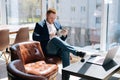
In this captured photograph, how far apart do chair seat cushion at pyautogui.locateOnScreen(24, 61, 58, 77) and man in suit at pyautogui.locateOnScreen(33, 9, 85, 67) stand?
1.50ft

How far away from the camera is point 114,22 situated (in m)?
4.05

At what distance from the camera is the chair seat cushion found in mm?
2883

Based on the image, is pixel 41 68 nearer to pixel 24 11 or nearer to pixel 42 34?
pixel 42 34

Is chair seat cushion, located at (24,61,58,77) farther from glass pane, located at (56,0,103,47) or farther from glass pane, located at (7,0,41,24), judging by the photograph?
glass pane, located at (7,0,41,24)

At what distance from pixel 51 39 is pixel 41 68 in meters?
0.73

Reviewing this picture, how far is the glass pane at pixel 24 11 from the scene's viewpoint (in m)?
5.37

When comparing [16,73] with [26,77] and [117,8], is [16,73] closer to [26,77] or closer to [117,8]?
[26,77]

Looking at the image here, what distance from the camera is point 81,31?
14.9 feet

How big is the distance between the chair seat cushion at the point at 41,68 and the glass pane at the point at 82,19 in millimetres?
1510

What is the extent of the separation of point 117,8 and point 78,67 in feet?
5.73

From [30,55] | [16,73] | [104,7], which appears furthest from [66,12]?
[16,73]

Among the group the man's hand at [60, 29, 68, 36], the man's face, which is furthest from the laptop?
the man's face

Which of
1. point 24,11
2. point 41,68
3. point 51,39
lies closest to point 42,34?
point 51,39

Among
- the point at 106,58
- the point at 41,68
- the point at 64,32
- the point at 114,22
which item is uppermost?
the point at 114,22
